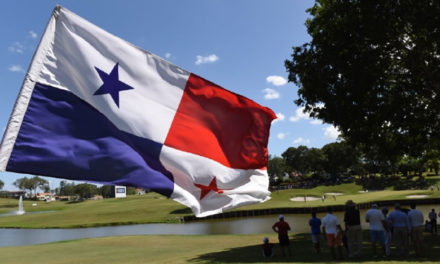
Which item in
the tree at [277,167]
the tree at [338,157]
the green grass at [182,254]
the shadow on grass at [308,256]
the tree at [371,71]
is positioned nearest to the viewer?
the shadow on grass at [308,256]

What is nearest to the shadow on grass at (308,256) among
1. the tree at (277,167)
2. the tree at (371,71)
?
the tree at (371,71)

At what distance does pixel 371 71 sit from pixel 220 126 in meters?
16.1

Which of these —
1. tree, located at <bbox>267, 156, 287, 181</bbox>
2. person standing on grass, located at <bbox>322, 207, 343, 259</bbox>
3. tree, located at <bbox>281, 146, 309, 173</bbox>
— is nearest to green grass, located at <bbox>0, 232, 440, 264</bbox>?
person standing on grass, located at <bbox>322, 207, 343, 259</bbox>

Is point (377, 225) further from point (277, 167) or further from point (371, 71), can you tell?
point (277, 167)

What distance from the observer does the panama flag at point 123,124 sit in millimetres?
6485

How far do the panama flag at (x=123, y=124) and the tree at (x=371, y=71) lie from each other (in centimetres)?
1504

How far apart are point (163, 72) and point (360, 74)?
16.5m

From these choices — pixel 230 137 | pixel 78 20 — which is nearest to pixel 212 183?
pixel 230 137

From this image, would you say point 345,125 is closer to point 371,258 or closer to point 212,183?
point 371,258

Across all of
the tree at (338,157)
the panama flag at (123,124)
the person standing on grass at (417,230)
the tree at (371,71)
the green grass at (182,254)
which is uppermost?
the tree at (338,157)

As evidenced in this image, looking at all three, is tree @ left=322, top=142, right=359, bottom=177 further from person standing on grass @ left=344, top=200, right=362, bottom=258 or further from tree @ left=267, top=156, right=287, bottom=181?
person standing on grass @ left=344, top=200, right=362, bottom=258

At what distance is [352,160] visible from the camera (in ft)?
401

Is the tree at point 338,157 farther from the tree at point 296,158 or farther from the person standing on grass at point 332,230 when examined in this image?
the person standing on grass at point 332,230

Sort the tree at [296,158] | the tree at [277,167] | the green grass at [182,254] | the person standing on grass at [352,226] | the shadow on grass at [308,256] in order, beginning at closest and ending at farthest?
the shadow on grass at [308,256] → the person standing on grass at [352,226] → the green grass at [182,254] → the tree at [296,158] → the tree at [277,167]
